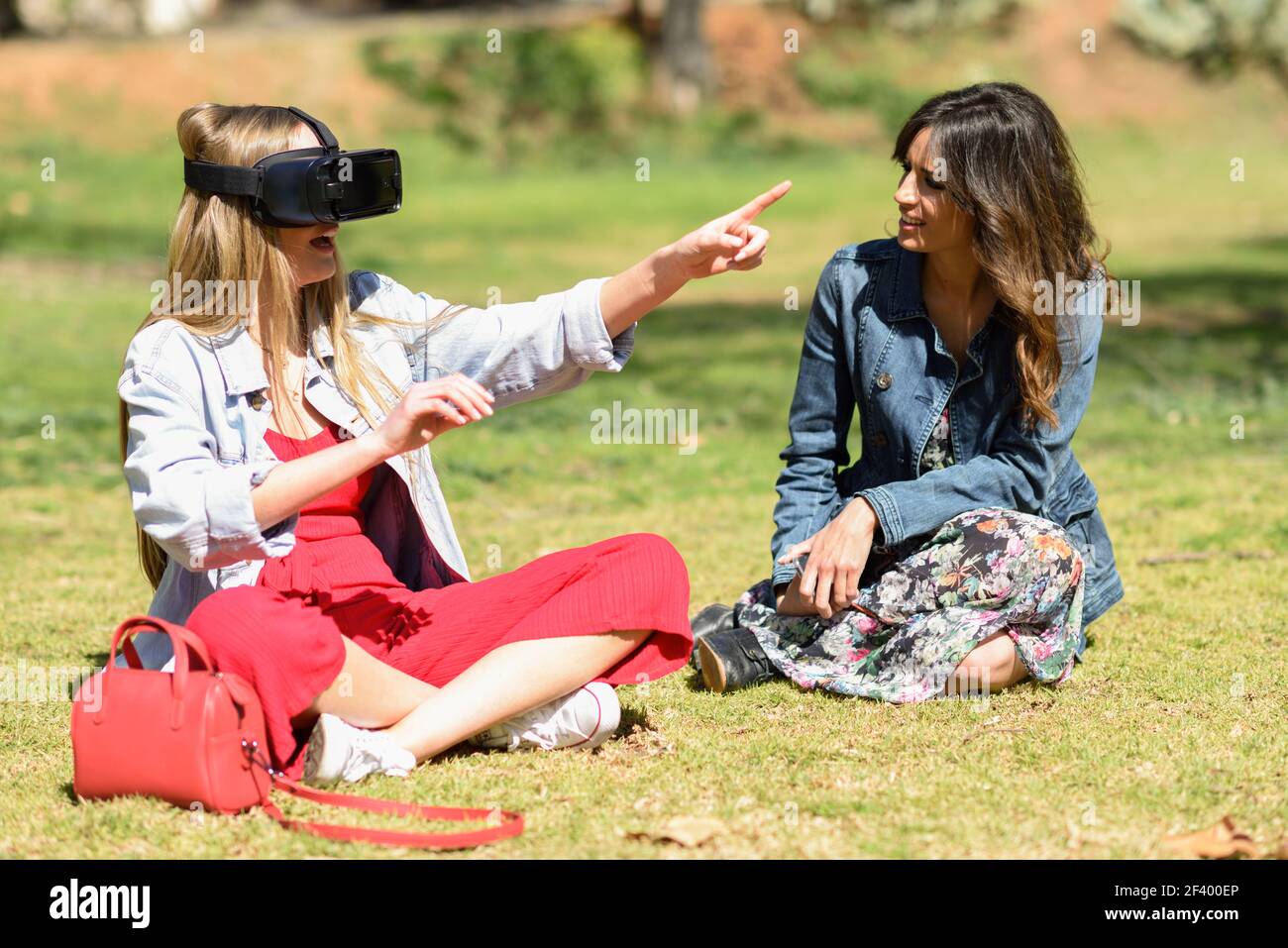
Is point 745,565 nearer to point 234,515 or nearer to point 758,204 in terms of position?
point 758,204

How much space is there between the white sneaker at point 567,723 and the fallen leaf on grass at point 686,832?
0.54 meters

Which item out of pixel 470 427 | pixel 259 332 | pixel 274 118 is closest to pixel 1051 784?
pixel 259 332

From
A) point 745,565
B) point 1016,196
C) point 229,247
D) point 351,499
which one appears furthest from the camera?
point 745,565

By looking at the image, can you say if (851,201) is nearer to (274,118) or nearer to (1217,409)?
(1217,409)

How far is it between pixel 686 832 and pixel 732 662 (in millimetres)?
1139

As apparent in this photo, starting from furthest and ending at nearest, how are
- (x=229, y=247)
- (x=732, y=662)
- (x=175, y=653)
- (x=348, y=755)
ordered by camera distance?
1. (x=732, y=662)
2. (x=229, y=247)
3. (x=348, y=755)
4. (x=175, y=653)

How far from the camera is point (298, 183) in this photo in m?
3.64

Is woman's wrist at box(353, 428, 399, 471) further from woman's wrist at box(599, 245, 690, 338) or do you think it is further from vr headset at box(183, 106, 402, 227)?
woman's wrist at box(599, 245, 690, 338)

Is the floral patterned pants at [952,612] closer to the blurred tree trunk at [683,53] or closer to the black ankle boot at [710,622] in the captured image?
the black ankle boot at [710,622]

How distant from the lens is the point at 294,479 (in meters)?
3.43

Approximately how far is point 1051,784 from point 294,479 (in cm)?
179

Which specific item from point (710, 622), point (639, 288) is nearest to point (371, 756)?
point (639, 288)

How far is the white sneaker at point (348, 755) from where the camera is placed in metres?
3.53

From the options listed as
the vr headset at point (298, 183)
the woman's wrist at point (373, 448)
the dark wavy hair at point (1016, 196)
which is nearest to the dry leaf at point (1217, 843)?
the dark wavy hair at point (1016, 196)
